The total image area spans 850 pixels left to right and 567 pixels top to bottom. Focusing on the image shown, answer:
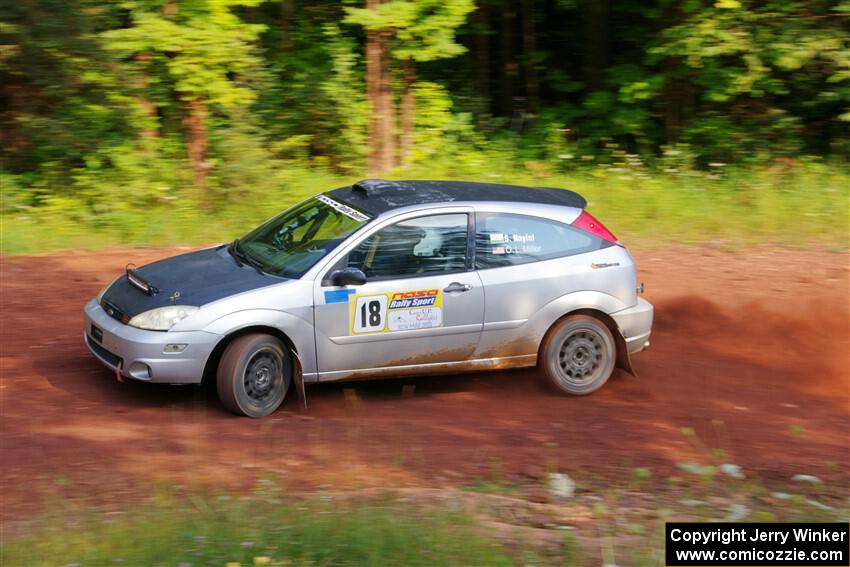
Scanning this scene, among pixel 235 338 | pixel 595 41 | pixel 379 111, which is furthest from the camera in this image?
pixel 595 41

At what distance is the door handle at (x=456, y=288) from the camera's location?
26.3 ft

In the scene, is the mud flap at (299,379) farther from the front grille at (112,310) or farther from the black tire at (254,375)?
the front grille at (112,310)

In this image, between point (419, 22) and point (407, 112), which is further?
point (407, 112)

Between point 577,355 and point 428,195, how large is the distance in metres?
1.79

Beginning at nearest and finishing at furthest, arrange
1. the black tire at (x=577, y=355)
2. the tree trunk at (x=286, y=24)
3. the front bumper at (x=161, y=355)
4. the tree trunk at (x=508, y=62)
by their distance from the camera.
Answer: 1. the front bumper at (x=161, y=355)
2. the black tire at (x=577, y=355)
3. the tree trunk at (x=286, y=24)
4. the tree trunk at (x=508, y=62)

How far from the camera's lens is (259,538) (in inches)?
209

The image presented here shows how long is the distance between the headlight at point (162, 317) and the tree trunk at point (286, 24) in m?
11.1

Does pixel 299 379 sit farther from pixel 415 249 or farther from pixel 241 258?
pixel 415 249

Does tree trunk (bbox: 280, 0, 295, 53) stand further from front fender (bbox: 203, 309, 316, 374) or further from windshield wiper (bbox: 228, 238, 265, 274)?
front fender (bbox: 203, 309, 316, 374)

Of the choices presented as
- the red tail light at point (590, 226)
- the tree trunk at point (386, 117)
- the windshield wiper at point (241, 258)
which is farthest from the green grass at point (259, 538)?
the tree trunk at point (386, 117)

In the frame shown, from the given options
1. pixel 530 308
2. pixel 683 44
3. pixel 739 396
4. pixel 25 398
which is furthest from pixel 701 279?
pixel 25 398

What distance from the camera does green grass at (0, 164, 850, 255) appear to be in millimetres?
13242
